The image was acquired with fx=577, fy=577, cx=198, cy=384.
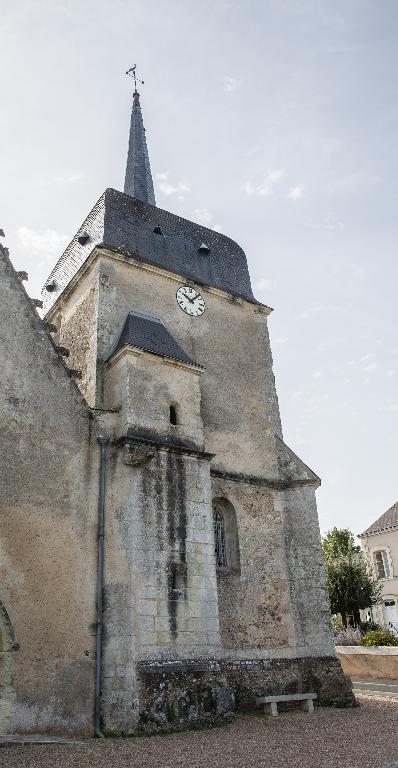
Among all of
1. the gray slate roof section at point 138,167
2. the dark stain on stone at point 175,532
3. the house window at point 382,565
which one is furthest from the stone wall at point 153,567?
the house window at point 382,565

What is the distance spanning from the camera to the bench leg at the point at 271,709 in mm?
9375

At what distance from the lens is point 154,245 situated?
44.1ft

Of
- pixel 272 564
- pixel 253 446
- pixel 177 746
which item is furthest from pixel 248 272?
pixel 177 746

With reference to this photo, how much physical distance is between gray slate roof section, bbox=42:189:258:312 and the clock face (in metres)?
0.32

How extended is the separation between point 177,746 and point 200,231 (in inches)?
460

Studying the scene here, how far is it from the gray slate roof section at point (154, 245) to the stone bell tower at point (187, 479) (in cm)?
5

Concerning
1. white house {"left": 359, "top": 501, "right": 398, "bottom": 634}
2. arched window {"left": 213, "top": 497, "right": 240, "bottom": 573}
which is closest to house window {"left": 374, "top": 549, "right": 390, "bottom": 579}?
white house {"left": 359, "top": 501, "right": 398, "bottom": 634}

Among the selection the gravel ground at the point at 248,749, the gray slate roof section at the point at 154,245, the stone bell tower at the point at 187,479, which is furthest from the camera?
the gray slate roof section at the point at 154,245

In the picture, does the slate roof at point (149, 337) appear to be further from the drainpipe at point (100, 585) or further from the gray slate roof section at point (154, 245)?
the drainpipe at point (100, 585)

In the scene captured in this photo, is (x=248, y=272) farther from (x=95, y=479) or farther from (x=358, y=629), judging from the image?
(x=358, y=629)

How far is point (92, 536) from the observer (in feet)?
29.0

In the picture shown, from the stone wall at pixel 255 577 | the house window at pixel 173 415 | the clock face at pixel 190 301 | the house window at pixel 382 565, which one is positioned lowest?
the stone wall at pixel 255 577

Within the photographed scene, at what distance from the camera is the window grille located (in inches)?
436

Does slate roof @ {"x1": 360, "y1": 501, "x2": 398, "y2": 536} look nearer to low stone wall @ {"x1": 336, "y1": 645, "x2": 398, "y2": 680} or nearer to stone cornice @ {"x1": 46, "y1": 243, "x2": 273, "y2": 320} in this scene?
low stone wall @ {"x1": 336, "y1": 645, "x2": 398, "y2": 680}
